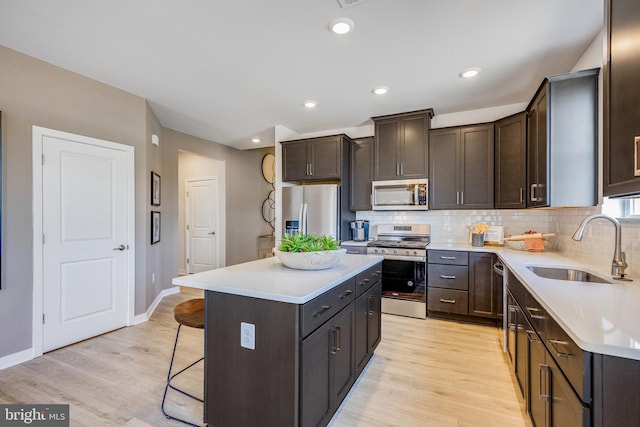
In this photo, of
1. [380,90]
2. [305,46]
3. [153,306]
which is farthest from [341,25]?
[153,306]

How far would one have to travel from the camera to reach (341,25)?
2082 mm

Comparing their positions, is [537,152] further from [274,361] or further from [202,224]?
[202,224]

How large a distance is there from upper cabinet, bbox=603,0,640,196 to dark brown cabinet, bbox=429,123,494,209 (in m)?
2.37

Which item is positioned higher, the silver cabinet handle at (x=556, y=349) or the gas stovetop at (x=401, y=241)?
the gas stovetop at (x=401, y=241)

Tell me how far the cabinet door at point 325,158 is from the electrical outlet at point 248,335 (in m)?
2.91

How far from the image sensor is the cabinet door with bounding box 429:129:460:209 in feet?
12.1

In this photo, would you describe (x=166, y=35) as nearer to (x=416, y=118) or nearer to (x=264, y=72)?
(x=264, y=72)

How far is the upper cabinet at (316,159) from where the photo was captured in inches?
161

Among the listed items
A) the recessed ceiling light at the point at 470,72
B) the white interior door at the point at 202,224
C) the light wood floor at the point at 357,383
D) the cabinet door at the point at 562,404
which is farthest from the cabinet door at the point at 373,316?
the white interior door at the point at 202,224

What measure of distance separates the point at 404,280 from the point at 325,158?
1.98 meters

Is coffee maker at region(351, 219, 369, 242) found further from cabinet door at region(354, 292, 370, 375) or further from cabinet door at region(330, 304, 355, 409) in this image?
cabinet door at region(330, 304, 355, 409)

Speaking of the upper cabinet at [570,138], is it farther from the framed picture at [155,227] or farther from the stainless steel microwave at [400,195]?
the framed picture at [155,227]

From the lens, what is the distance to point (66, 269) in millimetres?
2793

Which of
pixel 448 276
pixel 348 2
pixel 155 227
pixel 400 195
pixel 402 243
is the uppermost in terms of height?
pixel 348 2
